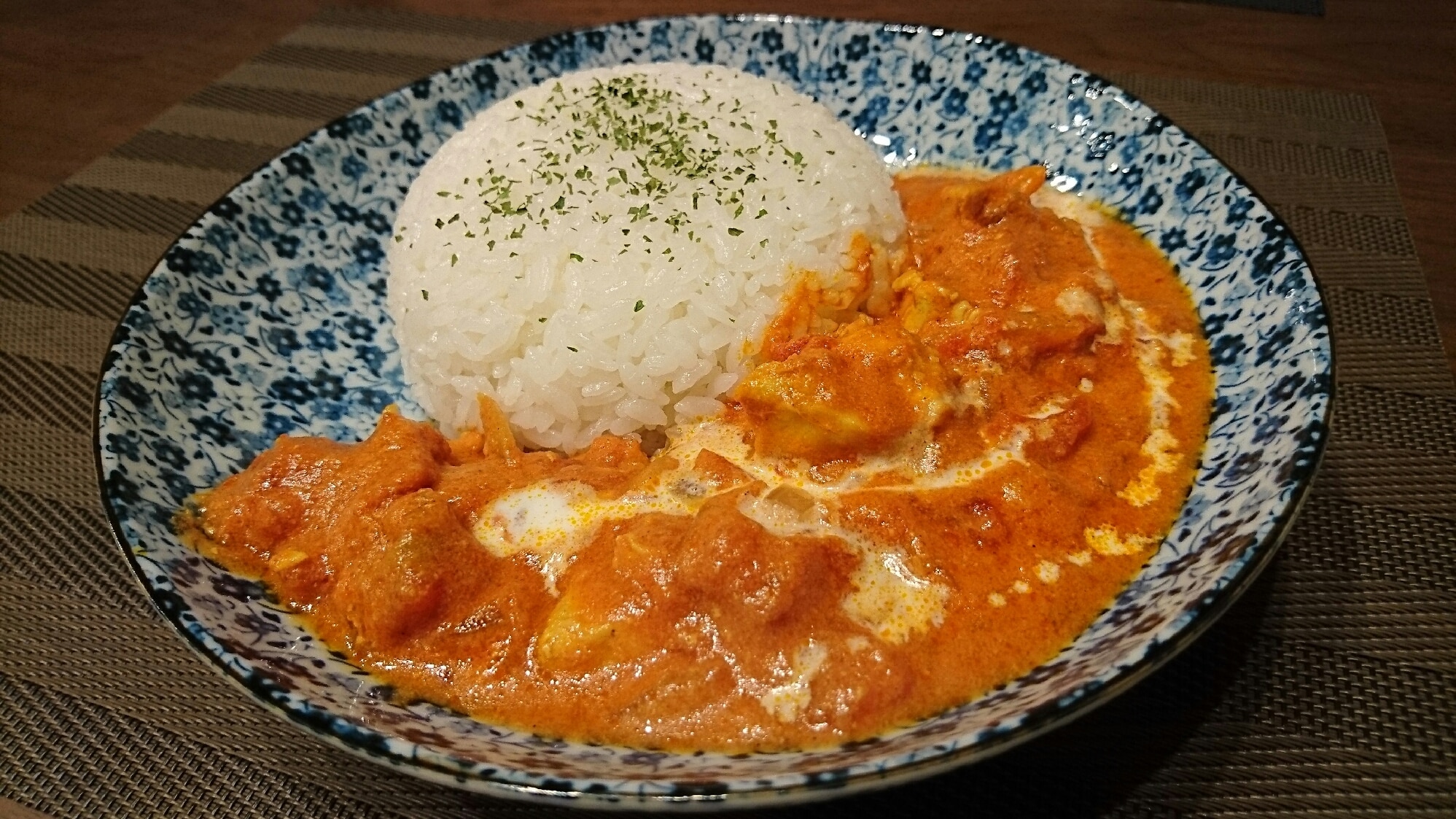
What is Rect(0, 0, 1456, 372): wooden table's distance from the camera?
3488 mm

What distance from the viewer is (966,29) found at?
4.34 meters

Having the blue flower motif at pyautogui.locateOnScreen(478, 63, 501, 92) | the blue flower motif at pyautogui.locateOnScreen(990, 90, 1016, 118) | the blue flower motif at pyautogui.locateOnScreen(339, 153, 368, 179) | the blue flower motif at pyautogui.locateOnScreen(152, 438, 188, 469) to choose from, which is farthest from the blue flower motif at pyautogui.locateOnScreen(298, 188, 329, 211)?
the blue flower motif at pyautogui.locateOnScreen(990, 90, 1016, 118)

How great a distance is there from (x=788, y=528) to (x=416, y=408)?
1.47 metres

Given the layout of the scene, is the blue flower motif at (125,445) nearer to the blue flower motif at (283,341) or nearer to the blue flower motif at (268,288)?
the blue flower motif at (283,341)

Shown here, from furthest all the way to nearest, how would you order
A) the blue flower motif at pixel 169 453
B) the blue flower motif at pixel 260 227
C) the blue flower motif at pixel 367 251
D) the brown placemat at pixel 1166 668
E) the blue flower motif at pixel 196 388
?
the blue flower motif at pixel 367 251, the blue flower motif at pixel 260 227, the blue flower motif at pixel 196 388, the blue flower motif at pixel 169 453, the brown placemat at pixel 1166 668

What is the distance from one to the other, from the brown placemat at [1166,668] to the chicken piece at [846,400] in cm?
71

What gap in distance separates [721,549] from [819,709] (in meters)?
0.35

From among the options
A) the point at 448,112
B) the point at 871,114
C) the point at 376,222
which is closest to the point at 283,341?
the point at 376,222

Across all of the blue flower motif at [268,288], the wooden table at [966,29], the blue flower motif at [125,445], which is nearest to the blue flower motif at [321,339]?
the blue flower motif at [268,288]

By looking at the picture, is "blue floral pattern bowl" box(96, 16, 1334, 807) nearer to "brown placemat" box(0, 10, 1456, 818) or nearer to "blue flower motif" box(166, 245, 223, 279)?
"blue flower motif" box(166, 245, 223, 279)

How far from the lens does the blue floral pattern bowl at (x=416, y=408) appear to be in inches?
60.6

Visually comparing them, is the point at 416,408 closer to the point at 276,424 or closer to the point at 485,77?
the point at 276,424

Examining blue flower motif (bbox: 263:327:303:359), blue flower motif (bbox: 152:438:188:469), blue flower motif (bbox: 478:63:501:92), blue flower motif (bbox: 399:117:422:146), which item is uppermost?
blue flower motif (bbox: 478:63:501:92)

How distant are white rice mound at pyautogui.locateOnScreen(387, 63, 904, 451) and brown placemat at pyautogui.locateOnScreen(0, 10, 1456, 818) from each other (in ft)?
3.29
